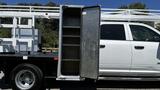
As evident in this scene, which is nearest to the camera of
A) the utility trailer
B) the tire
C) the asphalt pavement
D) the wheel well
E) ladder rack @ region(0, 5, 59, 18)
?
the utility trailer

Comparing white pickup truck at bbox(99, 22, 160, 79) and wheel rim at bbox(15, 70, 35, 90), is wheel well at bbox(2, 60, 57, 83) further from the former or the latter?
white pickup truck at bbox(99, 22, 160, 79)

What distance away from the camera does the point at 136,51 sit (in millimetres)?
11820

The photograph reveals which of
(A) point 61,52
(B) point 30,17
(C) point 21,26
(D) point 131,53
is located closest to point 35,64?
(A) point 61,52

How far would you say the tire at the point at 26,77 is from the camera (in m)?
11.2

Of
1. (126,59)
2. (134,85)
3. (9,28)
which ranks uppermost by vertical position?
(9,28)

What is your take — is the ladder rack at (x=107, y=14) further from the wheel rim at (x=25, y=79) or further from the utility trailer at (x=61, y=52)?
the wheel rim at (x=25, y=79)

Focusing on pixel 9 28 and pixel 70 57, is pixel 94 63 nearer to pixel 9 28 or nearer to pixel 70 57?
pixel 70 57

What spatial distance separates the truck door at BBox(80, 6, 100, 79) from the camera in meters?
10.6

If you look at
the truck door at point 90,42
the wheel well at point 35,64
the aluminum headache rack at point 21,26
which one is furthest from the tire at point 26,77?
the truck door at point 90,42

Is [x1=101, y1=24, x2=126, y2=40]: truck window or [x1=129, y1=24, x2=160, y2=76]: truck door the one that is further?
[x1=101, y1=24, x2=126, y2=40]: truck window

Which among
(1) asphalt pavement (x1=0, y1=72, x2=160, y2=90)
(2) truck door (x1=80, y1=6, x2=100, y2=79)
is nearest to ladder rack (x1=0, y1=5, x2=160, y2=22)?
(2) truck door (x1=80, y1=6, x2=100, y2=79)

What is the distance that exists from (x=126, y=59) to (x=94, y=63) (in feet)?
4.86

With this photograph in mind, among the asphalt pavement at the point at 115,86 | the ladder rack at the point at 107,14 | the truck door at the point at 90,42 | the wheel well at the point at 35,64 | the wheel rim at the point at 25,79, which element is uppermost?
the ladder rack at the point at 107,14

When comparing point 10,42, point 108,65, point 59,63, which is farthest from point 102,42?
point 10,42
